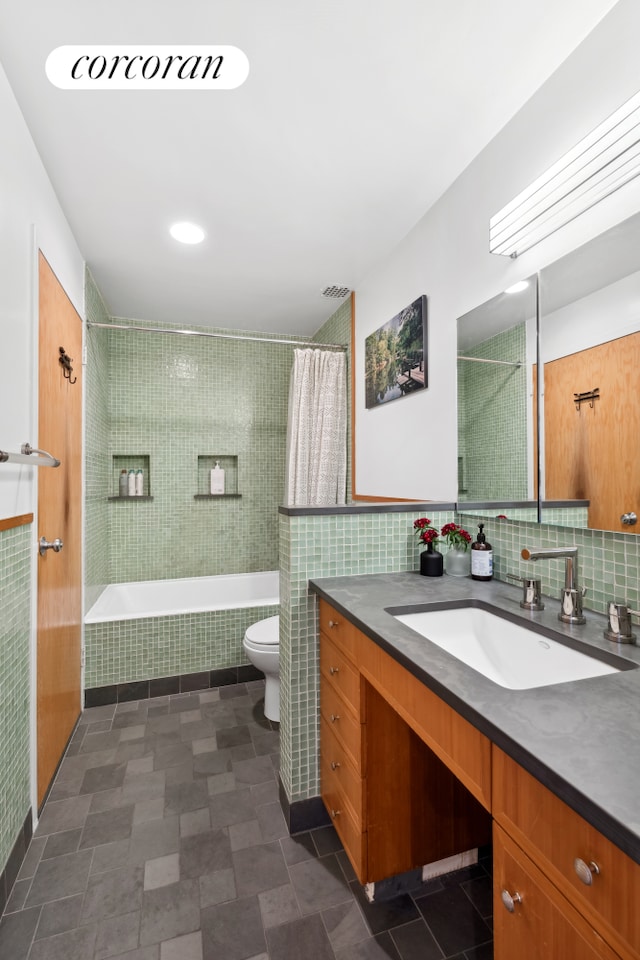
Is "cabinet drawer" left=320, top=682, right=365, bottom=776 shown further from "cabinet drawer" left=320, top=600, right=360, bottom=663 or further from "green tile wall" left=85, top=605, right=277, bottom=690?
"green tile wall" left=85, top=605, right=277, bottom=690

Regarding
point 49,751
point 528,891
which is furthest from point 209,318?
point 528,891

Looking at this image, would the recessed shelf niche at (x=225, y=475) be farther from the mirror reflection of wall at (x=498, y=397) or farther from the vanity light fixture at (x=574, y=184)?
the vanity light fixture at (x=574, y=184)

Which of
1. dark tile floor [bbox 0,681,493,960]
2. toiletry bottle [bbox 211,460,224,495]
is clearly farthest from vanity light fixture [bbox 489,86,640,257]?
toiletry bottle [bbox 211,460,224,495]

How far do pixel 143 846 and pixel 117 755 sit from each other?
59 cm

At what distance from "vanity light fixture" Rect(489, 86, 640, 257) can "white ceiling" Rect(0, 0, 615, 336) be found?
0.35 meters

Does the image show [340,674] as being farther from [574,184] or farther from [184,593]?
[184,593]

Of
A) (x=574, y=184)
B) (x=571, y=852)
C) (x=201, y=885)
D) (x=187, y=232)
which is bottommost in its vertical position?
(x=201, y=885)

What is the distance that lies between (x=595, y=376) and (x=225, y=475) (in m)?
2.92

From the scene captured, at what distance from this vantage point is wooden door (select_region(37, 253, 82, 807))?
1723 millimetres

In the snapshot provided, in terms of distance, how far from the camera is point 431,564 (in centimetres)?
157

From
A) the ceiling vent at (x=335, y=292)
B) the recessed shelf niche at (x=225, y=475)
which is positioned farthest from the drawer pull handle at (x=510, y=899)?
the recessed shelf niche at (x=225, y=475)

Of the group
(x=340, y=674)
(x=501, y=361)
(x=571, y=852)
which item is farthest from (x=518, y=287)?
(x=571, y=852)

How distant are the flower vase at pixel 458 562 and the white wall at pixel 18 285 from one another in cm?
150

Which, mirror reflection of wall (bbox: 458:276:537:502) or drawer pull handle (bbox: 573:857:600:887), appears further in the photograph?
mirror reflection of wall (bbox: 458:276:537:502)
